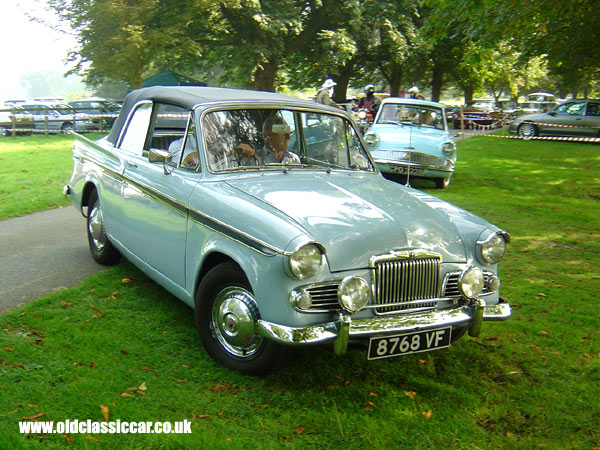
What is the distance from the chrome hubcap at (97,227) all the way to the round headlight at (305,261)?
3.27 metres

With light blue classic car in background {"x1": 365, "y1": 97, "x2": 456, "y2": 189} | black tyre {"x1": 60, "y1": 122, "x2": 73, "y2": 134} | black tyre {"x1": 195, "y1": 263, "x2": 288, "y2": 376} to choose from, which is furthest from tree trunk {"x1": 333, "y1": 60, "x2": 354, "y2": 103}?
black tyre {"x1": 195, "y1": 263, "x2": 288, "y2": 376}

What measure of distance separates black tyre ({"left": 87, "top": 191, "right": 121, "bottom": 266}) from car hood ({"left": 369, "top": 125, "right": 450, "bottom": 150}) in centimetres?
714

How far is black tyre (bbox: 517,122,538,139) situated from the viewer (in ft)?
91.3

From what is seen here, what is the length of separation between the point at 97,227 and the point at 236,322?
3.02m

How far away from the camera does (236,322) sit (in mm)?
3863

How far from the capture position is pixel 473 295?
4.03m

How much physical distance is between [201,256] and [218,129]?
1107 mm

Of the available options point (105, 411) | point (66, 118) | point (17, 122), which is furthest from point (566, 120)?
point (105, 411)

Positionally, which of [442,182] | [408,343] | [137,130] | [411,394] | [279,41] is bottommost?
[411,394]

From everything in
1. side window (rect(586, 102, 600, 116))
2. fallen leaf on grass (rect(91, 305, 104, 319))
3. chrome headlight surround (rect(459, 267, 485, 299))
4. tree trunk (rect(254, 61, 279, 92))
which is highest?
tree trunk (rect(254, 61, 279, 92))

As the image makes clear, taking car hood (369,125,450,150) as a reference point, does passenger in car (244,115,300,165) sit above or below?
above

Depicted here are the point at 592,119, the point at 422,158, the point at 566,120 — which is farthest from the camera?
the point at 566,120

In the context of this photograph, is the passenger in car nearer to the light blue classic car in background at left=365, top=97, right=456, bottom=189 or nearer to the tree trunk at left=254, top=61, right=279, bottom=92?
the light blue classic car in background at left=365, top=97, right=456, bottom=189

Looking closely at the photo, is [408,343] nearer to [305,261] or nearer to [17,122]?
[305,261]
